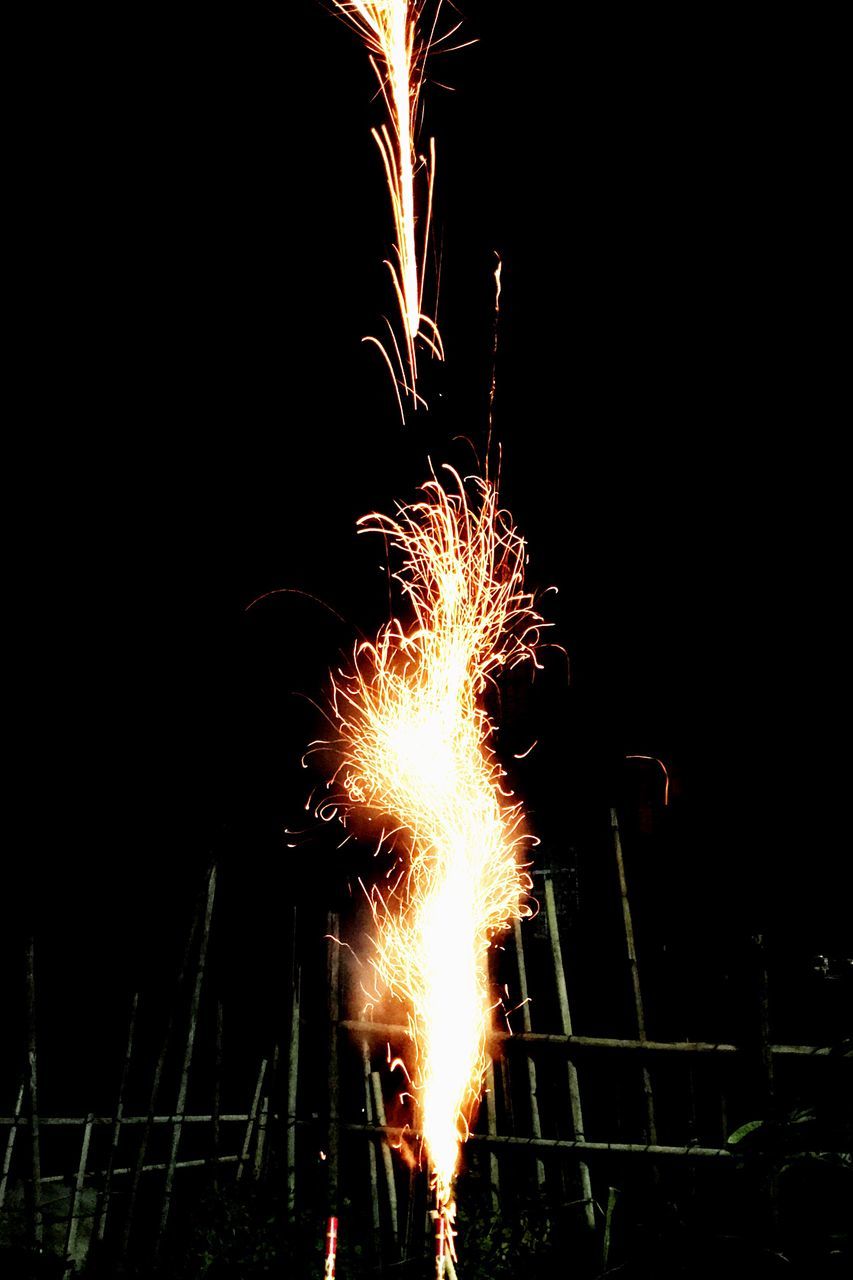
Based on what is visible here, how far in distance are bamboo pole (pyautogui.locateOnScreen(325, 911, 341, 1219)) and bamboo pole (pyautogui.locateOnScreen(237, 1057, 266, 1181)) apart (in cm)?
106

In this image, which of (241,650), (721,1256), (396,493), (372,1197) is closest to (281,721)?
(241,650)

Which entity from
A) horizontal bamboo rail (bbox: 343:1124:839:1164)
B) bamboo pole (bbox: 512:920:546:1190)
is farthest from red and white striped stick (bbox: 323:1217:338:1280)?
bamboo pole (bbox: 512:920:546:1190)

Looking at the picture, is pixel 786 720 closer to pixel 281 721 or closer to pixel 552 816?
pixel 552 816

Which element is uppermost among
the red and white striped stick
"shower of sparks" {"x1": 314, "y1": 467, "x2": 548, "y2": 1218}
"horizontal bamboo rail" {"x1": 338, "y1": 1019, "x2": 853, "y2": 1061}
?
"shower of sparks" {"x1": 314, "y1": 467, "x2": 548, "y2": 1218}

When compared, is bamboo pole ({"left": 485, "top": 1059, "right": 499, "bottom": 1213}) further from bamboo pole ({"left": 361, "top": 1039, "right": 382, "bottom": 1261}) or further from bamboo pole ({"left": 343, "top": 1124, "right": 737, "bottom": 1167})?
bamboo pole ({"left": 361, "top": 1039, "right": 382, "bottom": 1261})

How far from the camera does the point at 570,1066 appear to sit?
162 inches

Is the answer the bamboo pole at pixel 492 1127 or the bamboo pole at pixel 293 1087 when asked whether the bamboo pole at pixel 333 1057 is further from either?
the bamboo pole at pixel 492 1127

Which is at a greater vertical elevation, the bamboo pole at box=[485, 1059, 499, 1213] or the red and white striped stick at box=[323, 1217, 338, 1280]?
the bamboo pole at box=[485, 1059, 499, 1213]

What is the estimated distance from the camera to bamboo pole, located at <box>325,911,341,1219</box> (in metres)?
4.23

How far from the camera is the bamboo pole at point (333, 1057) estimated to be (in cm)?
423

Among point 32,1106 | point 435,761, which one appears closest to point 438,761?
point 435,761

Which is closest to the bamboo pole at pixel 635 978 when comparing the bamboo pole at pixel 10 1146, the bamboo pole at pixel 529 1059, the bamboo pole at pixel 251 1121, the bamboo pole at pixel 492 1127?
the bamboo pole at pixel 529 1059

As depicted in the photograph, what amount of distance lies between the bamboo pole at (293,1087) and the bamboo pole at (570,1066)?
57.5 inches

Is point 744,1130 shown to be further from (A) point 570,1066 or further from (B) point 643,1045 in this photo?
(A) point 570,1066
